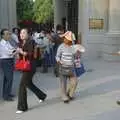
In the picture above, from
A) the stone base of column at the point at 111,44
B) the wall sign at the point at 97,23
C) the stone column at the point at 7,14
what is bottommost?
the stone base of column at the point at 111,44

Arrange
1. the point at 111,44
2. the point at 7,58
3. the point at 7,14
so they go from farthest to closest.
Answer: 1. the point at 7,14
2. the point at 111,44
3. the point at 7,58

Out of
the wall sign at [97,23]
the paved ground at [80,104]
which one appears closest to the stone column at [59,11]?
the wall sign at [97,23]

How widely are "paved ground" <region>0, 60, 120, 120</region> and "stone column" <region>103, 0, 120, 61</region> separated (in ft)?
21.4

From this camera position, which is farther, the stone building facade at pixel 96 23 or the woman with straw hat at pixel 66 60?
the stone building facade at pixel 96 23

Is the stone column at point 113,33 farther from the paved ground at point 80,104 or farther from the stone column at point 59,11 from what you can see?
the stone column at point 59,11

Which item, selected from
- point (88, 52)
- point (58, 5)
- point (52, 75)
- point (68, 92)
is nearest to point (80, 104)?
point (68, 92)

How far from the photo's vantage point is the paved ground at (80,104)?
8.91 metres

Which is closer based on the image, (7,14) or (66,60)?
(66,60)

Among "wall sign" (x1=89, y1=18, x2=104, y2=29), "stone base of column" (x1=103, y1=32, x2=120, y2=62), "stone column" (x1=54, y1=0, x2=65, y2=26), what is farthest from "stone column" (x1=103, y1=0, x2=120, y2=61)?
"stone column" (x1=54, y1=0, x2=65, y2=26)

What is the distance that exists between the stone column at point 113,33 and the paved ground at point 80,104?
6534 mm

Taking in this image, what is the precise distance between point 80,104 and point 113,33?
37.5 feet

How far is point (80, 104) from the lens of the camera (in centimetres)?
1008

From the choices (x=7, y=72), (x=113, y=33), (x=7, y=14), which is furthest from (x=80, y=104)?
(x=7, y=14)

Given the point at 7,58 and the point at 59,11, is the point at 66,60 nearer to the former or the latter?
the point at 7,58
